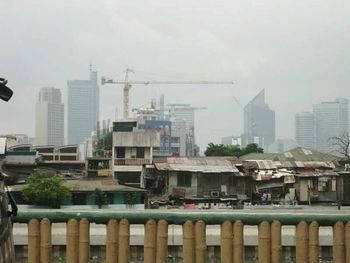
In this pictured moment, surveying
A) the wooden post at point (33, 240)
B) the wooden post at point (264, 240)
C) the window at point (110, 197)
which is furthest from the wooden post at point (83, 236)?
the window at point (110, 197)

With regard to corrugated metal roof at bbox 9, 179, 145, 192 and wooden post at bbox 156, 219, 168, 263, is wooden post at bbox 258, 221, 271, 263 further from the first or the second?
corrugated metal roof at bbox 9, 179, 145, 192

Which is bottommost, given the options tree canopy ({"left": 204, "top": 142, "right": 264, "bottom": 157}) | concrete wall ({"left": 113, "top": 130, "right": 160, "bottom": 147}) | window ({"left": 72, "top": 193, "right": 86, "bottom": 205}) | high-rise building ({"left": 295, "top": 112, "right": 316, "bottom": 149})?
window ({"left": 72, "top": 193, "right": 86, "bottom": 205})

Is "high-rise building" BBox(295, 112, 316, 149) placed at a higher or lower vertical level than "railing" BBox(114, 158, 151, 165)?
higher

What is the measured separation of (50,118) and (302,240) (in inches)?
5892

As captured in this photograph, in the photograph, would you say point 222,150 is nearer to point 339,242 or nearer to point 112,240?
point 339,242

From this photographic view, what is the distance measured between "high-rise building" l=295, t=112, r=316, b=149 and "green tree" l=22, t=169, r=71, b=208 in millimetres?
122825

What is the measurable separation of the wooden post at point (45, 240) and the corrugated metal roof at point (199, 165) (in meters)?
35.5

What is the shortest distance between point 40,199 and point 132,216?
3202cm

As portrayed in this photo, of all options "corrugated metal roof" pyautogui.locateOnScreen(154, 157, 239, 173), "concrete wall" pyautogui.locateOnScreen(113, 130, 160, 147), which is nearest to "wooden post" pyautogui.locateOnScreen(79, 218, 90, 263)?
"corrugated metal roof" pyautogui.locateOnScreen(154, 157, 239, 173)

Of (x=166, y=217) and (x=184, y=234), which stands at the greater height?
(x=166, y=217)

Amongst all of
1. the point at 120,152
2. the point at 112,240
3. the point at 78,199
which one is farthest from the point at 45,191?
the point at 112,240

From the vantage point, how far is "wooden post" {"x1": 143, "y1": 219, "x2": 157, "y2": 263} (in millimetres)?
3861

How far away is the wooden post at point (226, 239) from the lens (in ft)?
12.7

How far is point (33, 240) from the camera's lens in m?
3.89
